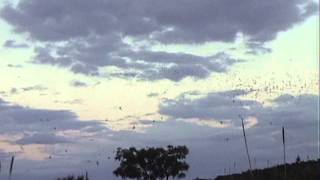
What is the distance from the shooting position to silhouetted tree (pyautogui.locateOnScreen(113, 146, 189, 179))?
103m

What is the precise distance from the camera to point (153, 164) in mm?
103125

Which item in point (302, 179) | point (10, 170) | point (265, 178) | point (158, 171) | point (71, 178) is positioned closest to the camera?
point (10, 170)

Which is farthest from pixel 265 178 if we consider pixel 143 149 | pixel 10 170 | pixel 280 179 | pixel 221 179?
pixel 10 170

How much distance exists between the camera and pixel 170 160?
103 m

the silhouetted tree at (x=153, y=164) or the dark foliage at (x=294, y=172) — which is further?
the silhouetted tree at (x=153, y=164)

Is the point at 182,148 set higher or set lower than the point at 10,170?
higher

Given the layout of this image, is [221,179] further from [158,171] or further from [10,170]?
[10,170]

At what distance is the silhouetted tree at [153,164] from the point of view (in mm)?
102625

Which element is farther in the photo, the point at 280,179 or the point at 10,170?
the point at 280,179

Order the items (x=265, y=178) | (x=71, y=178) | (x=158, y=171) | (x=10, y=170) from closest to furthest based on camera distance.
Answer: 1. (x=10, y=170)
2. (x=265, y=178)
3. (x=71, y=178)
4. (x=158, y=171)

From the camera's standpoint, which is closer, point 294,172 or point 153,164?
point 294,172

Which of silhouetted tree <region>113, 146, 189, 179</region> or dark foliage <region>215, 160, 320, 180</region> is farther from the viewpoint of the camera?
silhouetted tree <region>113, 146, 189, 179</region>

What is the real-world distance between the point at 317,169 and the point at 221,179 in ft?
92.0

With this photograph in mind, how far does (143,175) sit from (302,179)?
117 ft
